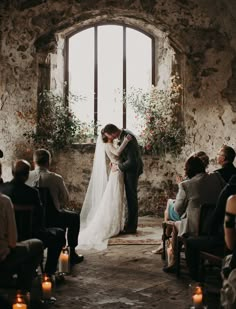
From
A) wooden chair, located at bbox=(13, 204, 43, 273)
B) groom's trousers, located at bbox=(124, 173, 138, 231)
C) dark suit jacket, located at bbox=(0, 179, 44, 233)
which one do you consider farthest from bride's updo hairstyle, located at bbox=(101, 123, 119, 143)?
wooden chair, located at bbox=(13, 204, 43, 273)

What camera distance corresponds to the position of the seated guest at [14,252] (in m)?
3.95

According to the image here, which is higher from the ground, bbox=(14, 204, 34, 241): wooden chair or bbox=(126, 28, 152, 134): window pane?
bbox=(126, 28, 152, 134): window pane

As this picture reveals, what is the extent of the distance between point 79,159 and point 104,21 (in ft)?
8.49

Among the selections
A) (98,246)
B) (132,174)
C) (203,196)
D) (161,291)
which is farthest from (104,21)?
(161,291)

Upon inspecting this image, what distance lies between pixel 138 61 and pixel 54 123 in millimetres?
1972

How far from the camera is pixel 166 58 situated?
32.6ft

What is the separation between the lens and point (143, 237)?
7477mm

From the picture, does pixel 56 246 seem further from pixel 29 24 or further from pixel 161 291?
pixel 29 24

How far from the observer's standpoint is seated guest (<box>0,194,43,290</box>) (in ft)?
13.0

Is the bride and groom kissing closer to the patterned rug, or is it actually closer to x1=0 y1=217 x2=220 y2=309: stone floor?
the patterned rug

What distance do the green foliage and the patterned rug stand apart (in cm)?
210

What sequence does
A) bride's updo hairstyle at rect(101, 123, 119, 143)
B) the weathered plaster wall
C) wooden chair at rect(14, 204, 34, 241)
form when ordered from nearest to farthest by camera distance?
wooden chair at rect(14, 204, 34, 241) < bride's updo hairstyle at rect(101, 123, 119, 143) < the weathered plaster wall

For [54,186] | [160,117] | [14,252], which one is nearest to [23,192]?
[14,252]

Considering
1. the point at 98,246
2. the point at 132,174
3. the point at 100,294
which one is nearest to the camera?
the point at 100,294
